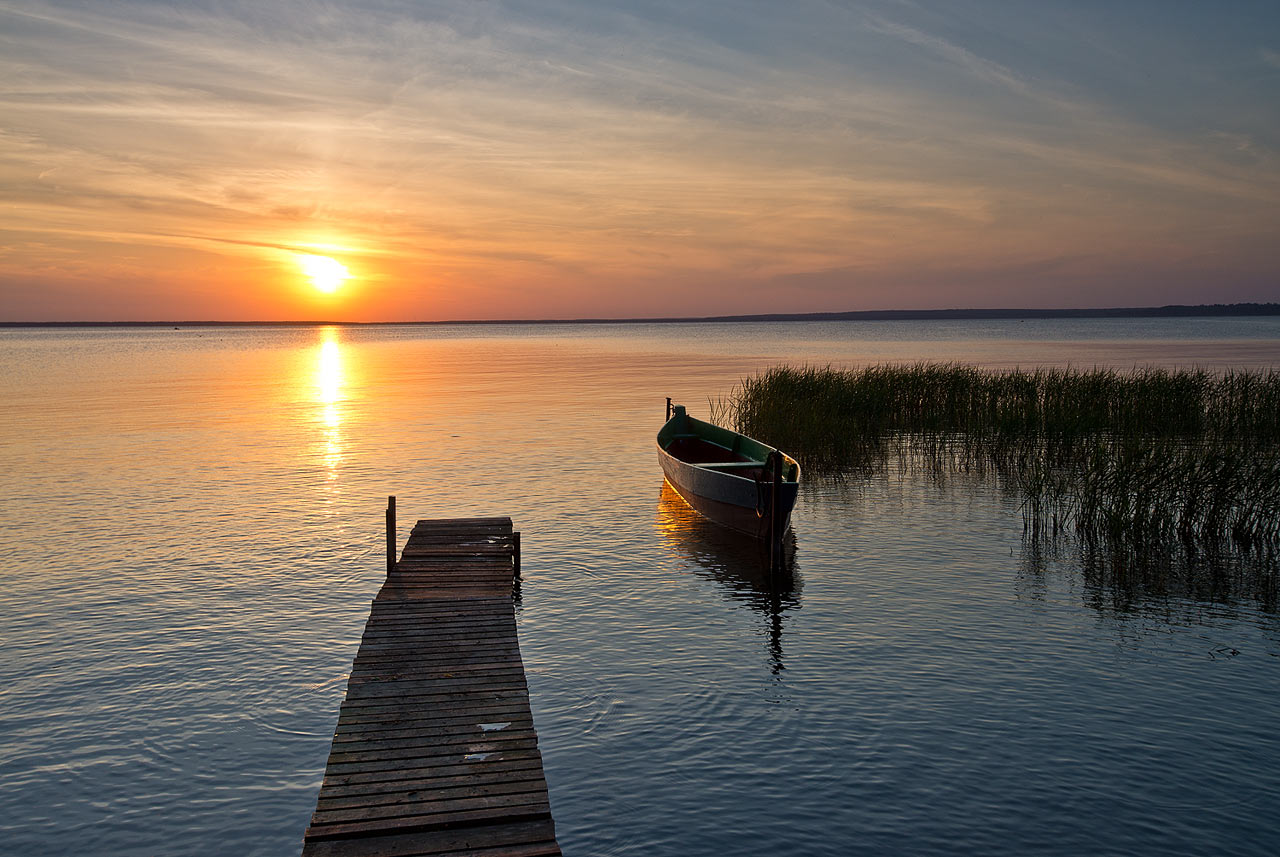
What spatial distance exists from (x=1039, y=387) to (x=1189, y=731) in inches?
897

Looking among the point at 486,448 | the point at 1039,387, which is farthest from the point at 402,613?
the point at 1039,387

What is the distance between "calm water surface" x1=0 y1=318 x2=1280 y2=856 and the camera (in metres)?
8.20

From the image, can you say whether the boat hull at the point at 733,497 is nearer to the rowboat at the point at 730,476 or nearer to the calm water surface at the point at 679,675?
the rowboat at the point at 730,476

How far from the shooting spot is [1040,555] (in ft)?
56.2

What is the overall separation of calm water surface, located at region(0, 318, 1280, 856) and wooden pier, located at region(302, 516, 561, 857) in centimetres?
84

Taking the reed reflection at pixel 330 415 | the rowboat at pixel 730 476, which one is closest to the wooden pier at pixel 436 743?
the rowboat at pixel 730 476

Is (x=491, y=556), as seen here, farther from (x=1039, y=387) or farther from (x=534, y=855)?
(x=1039, y=387)

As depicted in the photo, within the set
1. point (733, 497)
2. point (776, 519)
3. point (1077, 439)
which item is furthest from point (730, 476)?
point (1077, 439)

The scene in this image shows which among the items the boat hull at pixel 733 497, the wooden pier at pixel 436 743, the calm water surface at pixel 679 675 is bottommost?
the calm water surface at pixel 679 675

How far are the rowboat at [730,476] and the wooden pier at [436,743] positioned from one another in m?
6.10

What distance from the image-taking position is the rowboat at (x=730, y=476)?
16.9m

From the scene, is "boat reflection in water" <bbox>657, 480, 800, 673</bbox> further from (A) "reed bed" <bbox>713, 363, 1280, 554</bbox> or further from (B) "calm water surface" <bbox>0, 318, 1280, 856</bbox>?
(A) "reed bed" <bbox>713, 363, 1280, 554</bbox>

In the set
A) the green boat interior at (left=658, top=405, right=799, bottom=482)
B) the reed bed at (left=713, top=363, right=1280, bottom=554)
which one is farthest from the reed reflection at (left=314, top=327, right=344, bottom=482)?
the reed bed at (left=713, top=363, right=1280, bottom=554)

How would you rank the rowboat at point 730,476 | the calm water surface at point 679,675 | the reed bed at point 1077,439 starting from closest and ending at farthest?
the calm water surface at point 679,675, the rowboat at point 730,476, the reed bed at point 1077,439
